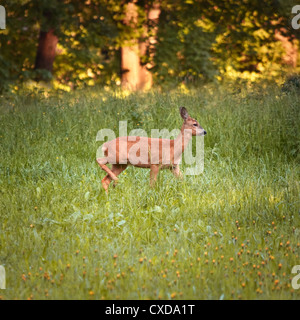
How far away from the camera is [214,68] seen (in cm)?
1930

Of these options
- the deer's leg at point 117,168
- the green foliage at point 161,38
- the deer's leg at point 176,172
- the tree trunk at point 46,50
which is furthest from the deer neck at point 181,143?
the tree trunk at point 46,50

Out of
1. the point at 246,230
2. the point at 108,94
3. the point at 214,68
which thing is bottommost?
the point at 246,230

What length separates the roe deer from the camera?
609 cm

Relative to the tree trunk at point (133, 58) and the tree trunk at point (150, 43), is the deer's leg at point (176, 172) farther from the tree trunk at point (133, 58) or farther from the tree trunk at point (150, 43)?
the tree trunk at point (150, 43)

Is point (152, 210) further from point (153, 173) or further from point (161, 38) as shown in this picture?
point (161, 38)

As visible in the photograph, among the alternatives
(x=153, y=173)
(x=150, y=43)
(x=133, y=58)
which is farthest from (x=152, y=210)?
(x=150, y=43)

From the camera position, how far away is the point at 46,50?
15.8 m

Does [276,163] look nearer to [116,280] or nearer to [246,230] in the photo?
[246,230]

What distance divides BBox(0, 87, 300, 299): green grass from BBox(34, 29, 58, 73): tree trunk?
21.9 ft

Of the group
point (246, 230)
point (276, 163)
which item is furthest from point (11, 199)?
point (276, 163)

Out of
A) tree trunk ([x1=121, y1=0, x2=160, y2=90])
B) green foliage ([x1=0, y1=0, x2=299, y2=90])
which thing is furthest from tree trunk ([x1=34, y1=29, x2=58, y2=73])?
tree trunk ([x1=121, y1=0, x2=160, y2=90])

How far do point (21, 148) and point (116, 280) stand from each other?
4.64 metres

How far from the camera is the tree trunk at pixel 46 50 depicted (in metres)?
15.7
